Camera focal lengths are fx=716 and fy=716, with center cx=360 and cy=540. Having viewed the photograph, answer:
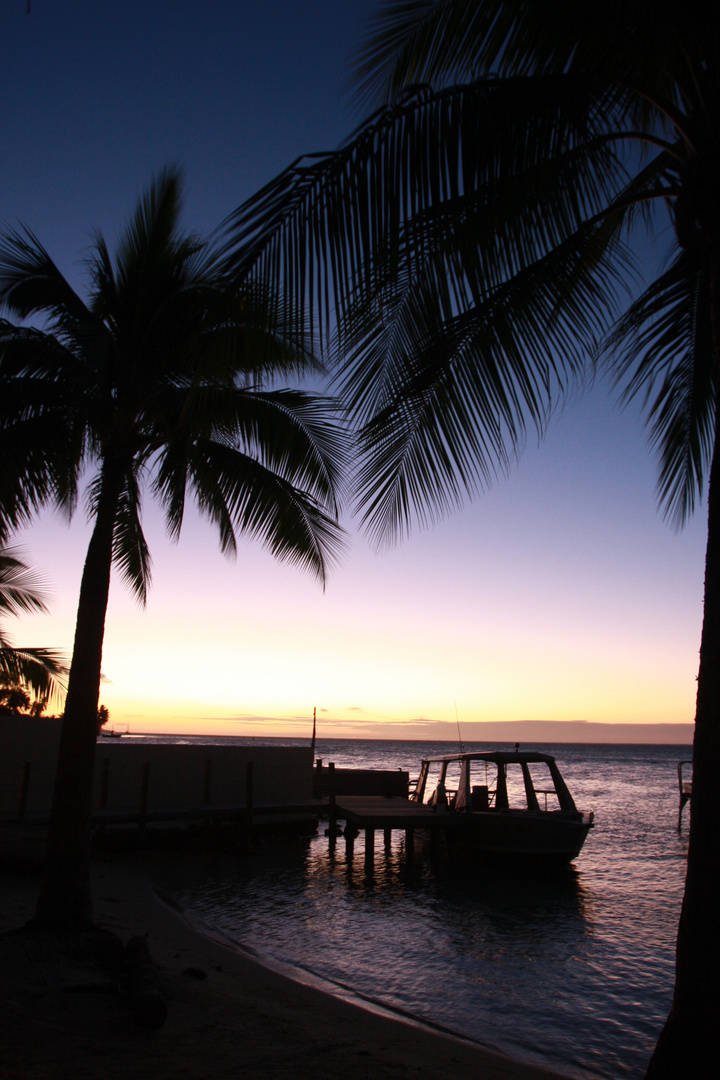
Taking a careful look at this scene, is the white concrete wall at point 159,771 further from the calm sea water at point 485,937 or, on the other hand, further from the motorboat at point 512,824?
the motorboat at point 512,824

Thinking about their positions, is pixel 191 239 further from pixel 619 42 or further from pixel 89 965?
pixel 89 965

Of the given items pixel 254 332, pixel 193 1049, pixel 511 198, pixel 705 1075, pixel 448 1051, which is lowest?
pixel 448 1051

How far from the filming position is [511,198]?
3.74 m

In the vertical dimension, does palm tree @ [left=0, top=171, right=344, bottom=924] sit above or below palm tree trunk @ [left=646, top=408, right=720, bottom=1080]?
above

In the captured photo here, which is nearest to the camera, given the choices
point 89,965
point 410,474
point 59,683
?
point 410,474

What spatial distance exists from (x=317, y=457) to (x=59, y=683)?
629 inches

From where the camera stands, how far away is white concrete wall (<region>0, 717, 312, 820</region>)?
17484 mm

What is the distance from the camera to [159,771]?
2086 cm

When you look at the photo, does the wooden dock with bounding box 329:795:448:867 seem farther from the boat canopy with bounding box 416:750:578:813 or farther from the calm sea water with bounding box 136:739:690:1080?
the boat canopy with bounding box 416:750:578:813

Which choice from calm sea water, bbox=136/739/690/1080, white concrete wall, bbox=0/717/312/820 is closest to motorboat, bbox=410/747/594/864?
calm sea water, bbox=136/739/690/1080

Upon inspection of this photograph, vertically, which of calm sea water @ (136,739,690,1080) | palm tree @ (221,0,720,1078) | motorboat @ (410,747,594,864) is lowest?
calm sea water @ (136,739,690,1080)

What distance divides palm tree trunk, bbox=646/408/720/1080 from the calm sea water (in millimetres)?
4804

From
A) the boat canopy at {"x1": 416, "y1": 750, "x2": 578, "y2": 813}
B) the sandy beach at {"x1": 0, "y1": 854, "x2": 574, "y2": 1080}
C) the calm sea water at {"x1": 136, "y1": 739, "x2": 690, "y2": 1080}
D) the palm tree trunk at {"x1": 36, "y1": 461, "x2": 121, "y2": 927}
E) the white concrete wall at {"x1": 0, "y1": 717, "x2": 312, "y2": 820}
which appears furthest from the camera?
the boat canopy at {"x1": 416, "y1": 750, "x2": 578, "y2": 813}

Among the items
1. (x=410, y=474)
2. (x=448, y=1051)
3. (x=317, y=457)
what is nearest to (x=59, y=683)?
(x=317, y=457)
